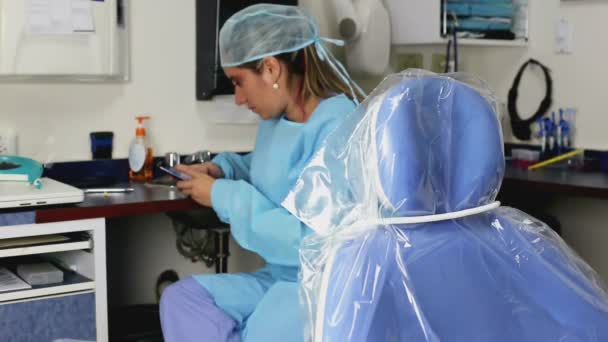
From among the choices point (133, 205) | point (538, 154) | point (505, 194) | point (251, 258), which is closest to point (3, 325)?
point (133, 205)

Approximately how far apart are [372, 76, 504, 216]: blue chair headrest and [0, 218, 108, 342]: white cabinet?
4.45 feet

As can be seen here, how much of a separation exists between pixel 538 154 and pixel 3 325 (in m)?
2.10

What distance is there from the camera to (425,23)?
3256 millimetres

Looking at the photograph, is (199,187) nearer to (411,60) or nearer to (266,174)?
(266,174)

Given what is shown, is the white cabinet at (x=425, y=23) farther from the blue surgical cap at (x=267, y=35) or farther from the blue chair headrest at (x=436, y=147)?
the blue chair headrest at (x=436, y=147)

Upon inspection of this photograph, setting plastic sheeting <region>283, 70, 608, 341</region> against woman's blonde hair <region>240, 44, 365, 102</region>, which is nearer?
plastic sheeting <region>283, 70, 608, 341</region>

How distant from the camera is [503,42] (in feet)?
10.6

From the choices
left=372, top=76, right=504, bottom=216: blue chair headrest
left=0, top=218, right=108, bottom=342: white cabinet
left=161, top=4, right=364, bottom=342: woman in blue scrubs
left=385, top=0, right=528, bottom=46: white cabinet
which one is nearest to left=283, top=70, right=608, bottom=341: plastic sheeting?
left=372, top=76, right=504, bottom=216: blue chair headrest

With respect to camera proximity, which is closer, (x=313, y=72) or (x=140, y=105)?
(x=313, y=72)

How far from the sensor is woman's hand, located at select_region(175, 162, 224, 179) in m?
2.54

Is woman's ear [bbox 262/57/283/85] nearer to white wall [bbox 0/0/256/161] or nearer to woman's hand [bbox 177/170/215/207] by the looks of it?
woman's hand [bbox 177/170/215/207]

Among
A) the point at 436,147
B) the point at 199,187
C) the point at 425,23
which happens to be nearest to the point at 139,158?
the point at 199,187

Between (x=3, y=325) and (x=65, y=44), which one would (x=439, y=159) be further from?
(x=65, y=44)

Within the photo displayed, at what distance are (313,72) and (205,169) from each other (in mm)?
519
